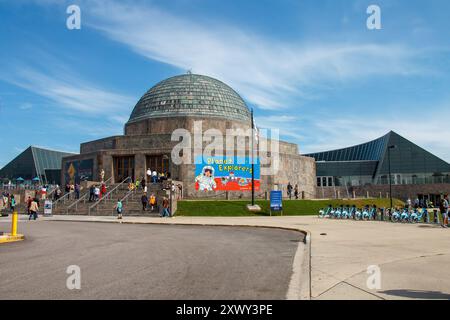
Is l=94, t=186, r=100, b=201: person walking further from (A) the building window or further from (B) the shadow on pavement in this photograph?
(A) the building window

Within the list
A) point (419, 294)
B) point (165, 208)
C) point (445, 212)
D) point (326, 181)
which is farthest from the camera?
point (326, 181)

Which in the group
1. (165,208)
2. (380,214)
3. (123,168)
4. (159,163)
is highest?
(159,163)

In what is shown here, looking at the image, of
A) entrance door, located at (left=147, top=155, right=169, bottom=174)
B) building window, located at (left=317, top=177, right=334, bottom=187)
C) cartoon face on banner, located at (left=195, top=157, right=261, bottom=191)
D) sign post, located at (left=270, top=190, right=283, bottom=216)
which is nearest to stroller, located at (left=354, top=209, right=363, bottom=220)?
sign post, located at (left=270, top=190, right=283, bottom=216)

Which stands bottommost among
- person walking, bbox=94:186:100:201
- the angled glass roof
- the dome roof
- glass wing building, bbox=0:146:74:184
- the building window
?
person walking, bbox=94:186:100:201

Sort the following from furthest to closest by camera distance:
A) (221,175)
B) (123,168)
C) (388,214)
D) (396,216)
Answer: (123,168) → (221,175) → (388,214) → (396,216)

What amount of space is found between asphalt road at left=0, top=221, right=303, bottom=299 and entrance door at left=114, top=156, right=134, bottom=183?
60.8 ft

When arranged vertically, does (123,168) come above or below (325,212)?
above

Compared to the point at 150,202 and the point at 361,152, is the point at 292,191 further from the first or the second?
the point at 361,152

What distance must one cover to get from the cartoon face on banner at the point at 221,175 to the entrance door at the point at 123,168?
5.29m

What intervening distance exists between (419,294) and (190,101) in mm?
30645

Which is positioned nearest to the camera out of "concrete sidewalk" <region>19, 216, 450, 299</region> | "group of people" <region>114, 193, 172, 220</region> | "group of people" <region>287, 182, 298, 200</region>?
"concrete sidewalk" <region>19, 216, 450, 299</region>

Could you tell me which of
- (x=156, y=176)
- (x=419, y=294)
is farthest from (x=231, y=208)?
(x=419, y=294)

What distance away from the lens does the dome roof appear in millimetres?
33062

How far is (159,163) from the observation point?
2739 centimetres
